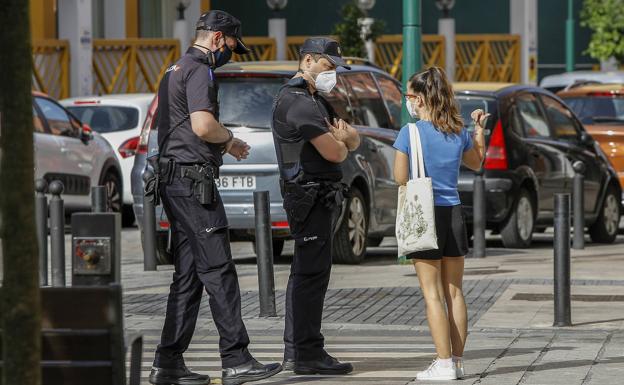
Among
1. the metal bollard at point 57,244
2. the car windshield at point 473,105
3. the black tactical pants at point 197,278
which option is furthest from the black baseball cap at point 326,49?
the car windshield at point 473,105

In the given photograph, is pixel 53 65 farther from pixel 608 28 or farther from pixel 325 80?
pixel 608 28

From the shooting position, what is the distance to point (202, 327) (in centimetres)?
1071

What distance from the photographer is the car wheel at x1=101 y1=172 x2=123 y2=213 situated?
20078 millimetres

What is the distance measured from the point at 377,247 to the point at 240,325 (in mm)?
9252

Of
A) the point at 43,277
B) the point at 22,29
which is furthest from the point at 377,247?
the point at 22,29

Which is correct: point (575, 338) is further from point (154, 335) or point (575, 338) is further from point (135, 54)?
point (135, 54)

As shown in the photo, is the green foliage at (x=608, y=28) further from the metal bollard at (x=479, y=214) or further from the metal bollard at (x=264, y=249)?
the metal bollard at (x=264, y=249)

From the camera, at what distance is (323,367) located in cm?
848

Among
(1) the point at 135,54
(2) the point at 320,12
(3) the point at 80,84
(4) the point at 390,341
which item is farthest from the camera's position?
(2) the point at 320,12

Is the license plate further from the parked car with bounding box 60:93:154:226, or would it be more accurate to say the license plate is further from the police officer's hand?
the parked car with bounding box 60:93:154:226

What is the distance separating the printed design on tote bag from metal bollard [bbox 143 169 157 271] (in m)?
5.95

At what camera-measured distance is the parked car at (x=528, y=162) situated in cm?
1616

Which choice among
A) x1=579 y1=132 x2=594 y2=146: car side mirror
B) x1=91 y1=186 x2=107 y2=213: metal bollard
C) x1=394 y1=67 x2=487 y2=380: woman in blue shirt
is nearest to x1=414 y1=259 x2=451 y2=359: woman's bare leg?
x1=394 y1=67 x2=487 y2=380: woman in blue shirt

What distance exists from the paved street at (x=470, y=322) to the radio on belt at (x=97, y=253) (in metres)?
2.93
